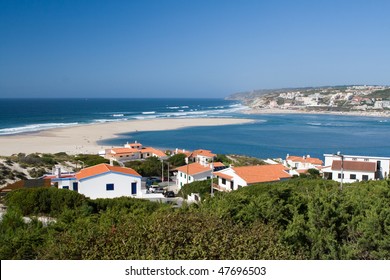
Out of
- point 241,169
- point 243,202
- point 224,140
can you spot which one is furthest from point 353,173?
point 224,140

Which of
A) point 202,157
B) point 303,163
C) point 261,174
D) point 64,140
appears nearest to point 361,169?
point 303,163

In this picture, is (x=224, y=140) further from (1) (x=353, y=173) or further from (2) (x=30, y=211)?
(2) (x=30, y=211)

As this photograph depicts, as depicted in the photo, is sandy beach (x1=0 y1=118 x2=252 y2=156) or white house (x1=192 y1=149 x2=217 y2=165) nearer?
white house (x1=192 y1=149 x2=217 y2=165)

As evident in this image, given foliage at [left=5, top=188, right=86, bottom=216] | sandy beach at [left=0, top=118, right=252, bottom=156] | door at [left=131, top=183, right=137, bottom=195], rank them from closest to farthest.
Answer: foliage at [left=5, top=188, right=86, bottom=216]
door at [left=131, top=183, right=137, bottom=195]
sandy beach at [left=0, top=118, right=252, bottom=156]

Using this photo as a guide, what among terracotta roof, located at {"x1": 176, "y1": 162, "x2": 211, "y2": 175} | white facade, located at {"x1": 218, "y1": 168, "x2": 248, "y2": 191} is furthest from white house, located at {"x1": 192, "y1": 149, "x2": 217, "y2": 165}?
white facade, located at {"x1": 218, "y1": 168, "x2": 248, "y2": 191}

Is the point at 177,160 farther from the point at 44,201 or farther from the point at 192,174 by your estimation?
the point at 44,201

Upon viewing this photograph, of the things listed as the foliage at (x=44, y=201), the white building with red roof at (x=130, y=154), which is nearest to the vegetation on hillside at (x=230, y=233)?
the foliage at (x=44, y=201)

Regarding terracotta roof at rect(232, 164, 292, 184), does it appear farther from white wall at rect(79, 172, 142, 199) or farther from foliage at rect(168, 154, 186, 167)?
foliage at rect(168, 154, 186, 167)
